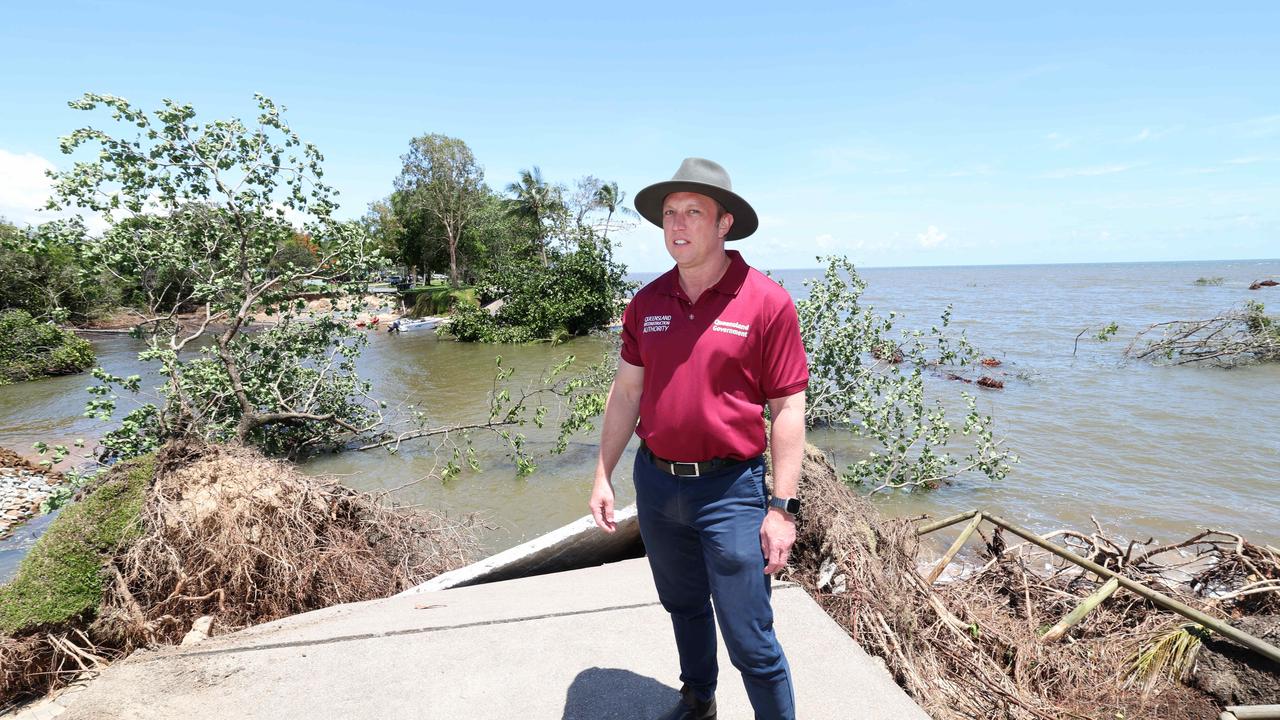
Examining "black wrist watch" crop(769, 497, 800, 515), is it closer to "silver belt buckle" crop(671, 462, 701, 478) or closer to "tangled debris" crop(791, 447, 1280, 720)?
"silver belt buckle" crop(671, 462, 701, 478)

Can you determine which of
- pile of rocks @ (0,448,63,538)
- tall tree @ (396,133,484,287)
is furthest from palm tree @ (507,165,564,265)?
pile of rocks @ (0,448,63,538)

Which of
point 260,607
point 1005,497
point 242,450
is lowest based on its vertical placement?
point 1005,497

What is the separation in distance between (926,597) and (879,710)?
52.8 inches

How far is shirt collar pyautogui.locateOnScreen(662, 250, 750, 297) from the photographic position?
2285mm

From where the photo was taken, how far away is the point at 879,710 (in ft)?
8.49

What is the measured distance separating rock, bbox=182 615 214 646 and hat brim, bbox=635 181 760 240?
3.28 meters

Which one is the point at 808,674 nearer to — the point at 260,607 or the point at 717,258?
the point at 717,258

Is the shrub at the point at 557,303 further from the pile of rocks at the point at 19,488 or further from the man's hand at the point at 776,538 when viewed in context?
the man's hand at the point at 776,538

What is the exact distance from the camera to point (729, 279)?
230 cm

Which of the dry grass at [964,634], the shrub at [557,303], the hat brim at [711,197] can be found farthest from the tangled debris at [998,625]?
the shrub at [557,303]

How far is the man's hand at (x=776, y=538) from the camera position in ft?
7.13

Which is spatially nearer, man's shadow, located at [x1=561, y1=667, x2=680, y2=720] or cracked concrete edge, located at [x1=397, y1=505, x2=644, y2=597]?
man's shadow, located at [x1=561, y1=667, x2=680, y2=720]

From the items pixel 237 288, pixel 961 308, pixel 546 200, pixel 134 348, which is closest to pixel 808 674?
pixel 237 288

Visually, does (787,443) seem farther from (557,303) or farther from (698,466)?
(557,303)
